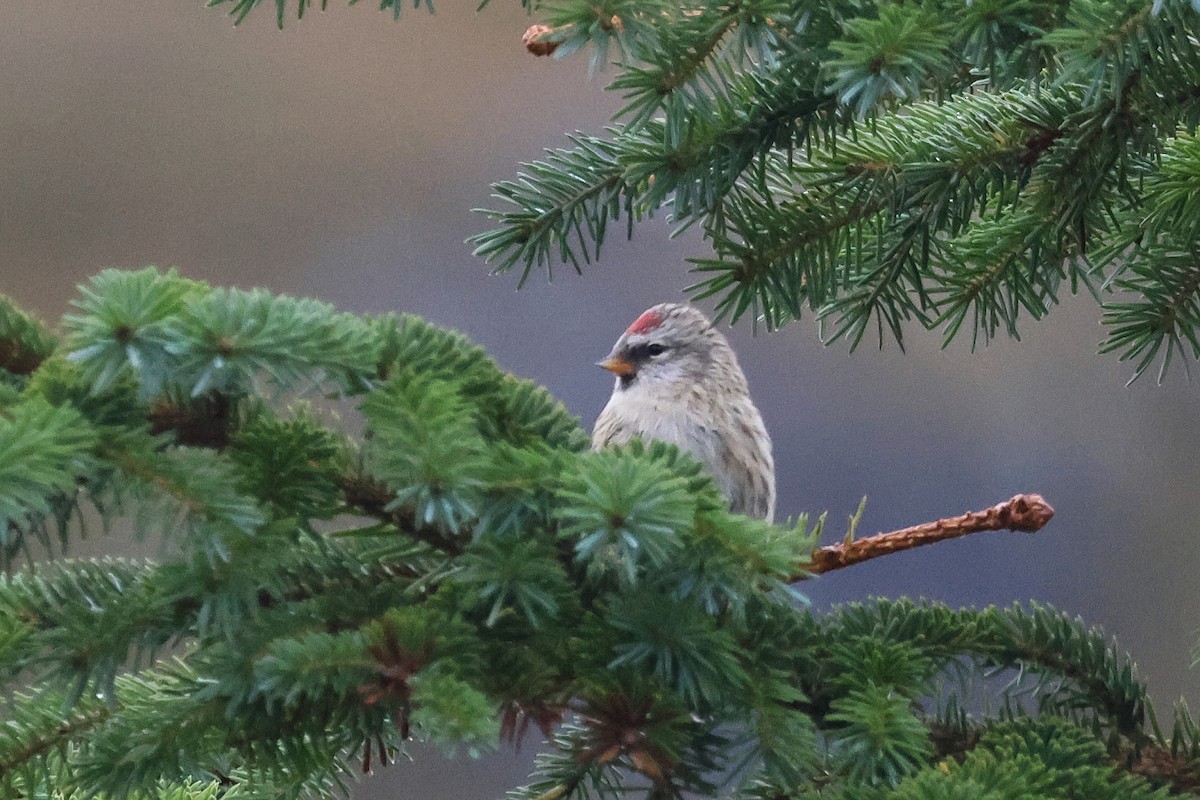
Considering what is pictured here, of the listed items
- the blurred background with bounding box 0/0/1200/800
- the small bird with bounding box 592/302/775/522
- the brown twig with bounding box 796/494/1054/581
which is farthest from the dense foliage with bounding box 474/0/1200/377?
the blurred background with bounding box 0/0/1200/800

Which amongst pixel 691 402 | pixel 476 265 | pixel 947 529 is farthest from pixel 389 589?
pixel 476 265

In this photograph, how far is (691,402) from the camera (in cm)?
104

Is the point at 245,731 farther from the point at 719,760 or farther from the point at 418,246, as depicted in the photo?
the point at 418,246

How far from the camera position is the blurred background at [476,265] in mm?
1503

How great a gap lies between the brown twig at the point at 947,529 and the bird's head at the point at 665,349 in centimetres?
47

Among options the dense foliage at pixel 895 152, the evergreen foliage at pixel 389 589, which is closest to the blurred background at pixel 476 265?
the dense foliage at pixel 895 152

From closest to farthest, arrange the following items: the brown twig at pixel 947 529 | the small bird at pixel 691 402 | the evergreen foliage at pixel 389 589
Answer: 1. the evergreen foliage at pixel 389 589
2. the brown twig at pixel 947 529
3. the small bird at pixel 691 402

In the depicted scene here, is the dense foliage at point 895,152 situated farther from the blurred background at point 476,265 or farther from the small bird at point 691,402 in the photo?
the blurred background at point 476,265

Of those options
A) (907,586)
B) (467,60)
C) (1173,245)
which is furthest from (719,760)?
(467,60)

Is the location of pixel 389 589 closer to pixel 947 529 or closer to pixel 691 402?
pixel 947 529

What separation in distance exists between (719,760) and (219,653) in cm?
19

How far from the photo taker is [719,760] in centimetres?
45

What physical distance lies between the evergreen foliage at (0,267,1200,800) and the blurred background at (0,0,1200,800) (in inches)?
39.6

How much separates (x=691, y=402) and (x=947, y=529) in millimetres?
474
